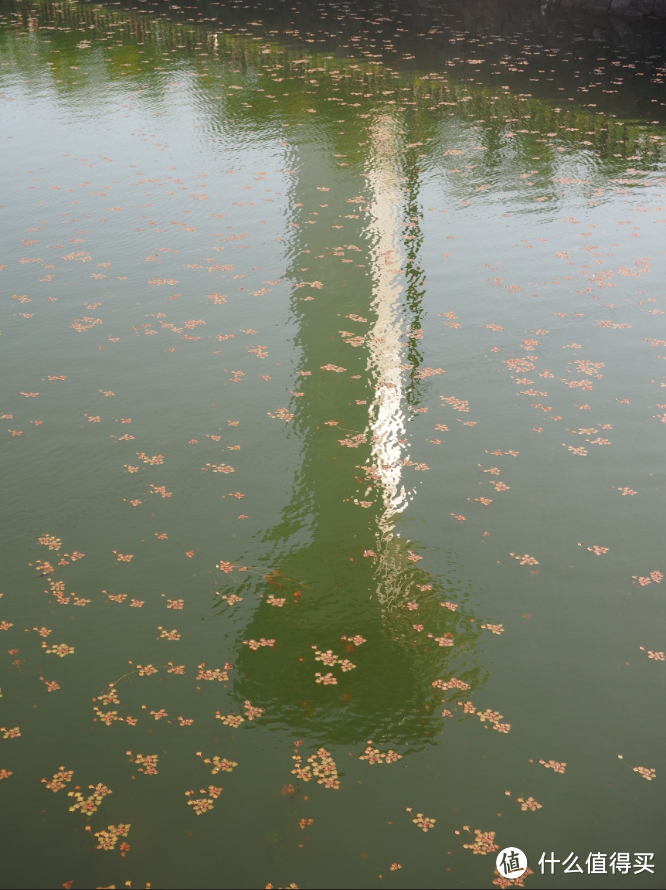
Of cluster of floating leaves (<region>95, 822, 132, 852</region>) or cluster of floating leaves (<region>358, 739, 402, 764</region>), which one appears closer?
cluster of floating leaves (<region>95, 822, 132, 852</region>)

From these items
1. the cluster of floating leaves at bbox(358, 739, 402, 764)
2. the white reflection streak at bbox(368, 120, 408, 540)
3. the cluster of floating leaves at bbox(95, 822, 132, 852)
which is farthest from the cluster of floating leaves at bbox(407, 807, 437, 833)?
the white reflection streak at bbox(368, 120, 408, 540)

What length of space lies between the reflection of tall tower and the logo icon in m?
0.47

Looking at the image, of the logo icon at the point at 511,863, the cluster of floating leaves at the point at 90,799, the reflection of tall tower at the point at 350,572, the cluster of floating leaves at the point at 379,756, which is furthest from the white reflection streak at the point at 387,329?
the cluster of floating leaves at the point at 90,799

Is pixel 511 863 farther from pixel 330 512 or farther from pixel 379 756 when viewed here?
pixel 330 512

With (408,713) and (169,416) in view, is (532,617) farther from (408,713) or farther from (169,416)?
(169,416)

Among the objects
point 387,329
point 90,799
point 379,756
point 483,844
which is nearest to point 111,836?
point 90,799

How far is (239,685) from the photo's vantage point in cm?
297

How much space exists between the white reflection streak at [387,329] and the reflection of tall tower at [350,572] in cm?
1

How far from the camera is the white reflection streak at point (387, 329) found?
4082 mm

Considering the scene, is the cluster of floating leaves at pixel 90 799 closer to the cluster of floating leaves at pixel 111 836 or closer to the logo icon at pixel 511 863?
the cluster of floating leaves at pixel 111 836

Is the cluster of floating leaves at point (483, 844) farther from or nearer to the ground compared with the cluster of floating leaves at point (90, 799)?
nearer to the ground

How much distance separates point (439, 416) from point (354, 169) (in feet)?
15.3

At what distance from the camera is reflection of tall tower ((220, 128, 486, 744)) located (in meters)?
2.92

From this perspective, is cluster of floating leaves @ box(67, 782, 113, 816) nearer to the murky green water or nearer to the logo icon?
the murky green water
